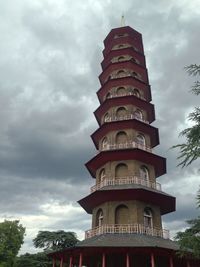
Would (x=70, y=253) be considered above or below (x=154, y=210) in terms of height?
below

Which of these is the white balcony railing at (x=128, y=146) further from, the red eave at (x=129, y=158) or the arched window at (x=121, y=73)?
the arched window at (x=121, y=73)

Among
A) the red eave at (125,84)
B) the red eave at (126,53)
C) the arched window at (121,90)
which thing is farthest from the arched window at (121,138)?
the red eave at (126,53)

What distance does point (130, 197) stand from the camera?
23141 mm

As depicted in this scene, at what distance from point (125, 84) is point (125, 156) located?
8185mm

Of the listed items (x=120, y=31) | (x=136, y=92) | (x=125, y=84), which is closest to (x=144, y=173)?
(x=136, y=92)

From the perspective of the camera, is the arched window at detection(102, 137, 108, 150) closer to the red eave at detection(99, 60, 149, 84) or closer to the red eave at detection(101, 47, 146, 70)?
the red eave at detection(99, 60, 149, 84)

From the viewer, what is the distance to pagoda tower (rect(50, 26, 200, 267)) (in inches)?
808

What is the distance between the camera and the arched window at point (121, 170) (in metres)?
25.0

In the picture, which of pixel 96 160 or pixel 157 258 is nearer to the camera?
pixel 157 258

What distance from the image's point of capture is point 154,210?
24.1m

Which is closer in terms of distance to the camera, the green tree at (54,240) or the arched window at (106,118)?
the arched window at (106,118)

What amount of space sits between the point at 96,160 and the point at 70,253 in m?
7.95

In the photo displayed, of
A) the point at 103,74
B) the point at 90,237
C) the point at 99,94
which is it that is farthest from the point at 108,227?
the point at 103,74

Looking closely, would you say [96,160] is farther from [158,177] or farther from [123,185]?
[158,177]
